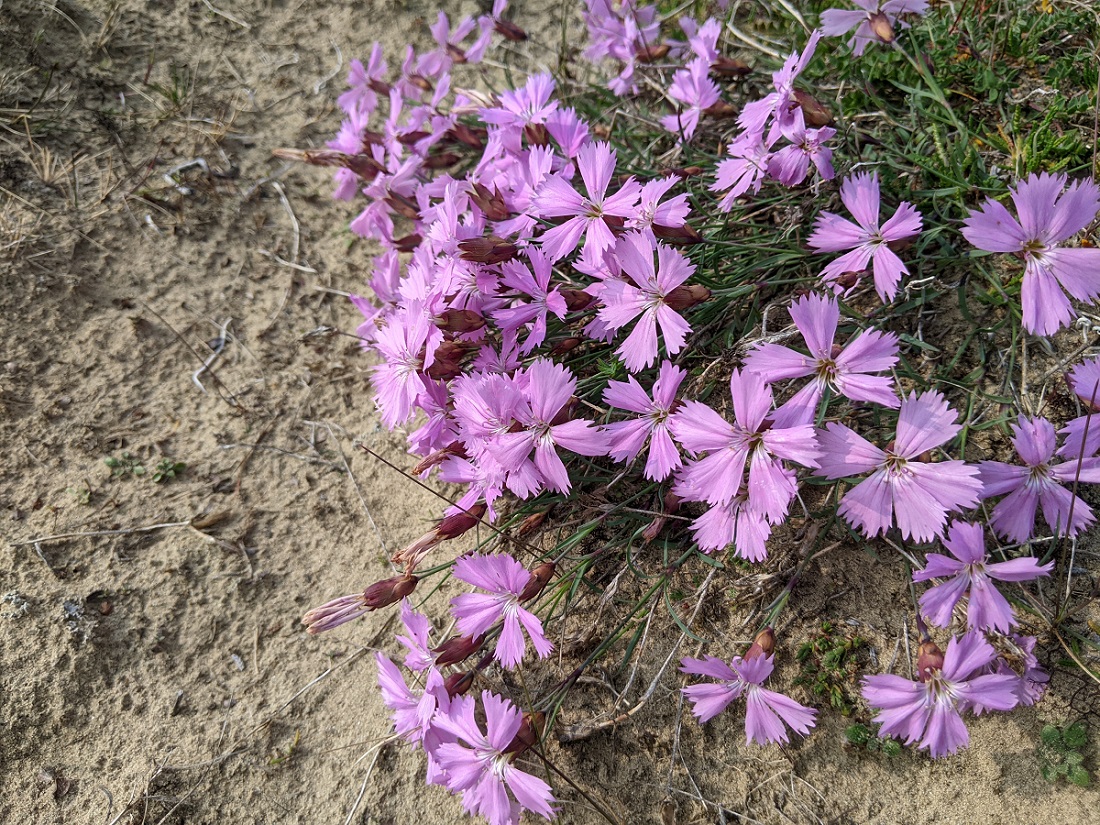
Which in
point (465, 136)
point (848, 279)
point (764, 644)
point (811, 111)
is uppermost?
point (811, 111)

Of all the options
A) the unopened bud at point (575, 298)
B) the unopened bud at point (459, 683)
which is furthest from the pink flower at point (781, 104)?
the unopened bud at point (459, 683)

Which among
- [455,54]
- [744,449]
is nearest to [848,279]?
[744,449]

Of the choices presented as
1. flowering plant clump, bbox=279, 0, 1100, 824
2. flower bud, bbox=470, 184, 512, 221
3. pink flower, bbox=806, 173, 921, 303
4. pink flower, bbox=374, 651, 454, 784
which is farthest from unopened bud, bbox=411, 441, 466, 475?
pink flower, bbox=806, 173, 921, 303

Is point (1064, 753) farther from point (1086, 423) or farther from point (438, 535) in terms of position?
point (438, 535)

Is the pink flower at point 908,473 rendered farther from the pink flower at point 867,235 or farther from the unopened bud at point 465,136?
the unopened bud at point 465,136

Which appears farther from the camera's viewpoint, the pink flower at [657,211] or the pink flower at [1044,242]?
the pink flower at [657,211]

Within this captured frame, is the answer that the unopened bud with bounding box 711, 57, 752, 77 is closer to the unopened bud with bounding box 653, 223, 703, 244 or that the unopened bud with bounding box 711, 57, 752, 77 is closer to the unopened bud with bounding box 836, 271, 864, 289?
the unopened bud with bounding box 653, 223, 703, 244

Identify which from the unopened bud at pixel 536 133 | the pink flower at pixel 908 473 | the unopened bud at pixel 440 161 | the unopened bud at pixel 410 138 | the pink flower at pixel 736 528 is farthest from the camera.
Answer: the unopened bud at pixel 440 161

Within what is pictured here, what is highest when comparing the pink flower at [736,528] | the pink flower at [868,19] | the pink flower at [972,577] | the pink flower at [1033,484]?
the pink flower at [868,19]
